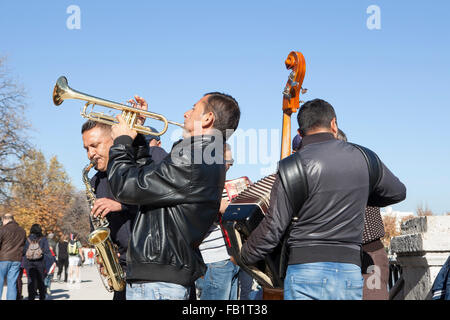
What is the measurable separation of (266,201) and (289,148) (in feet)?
3.75

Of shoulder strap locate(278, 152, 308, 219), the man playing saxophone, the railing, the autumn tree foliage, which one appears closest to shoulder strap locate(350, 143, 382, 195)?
shoulder strap locate(278, 152, 308, 219)

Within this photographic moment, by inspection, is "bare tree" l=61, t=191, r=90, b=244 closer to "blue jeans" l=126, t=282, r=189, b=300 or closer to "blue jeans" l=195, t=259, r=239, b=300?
"blue jeans" l=195, t=259, r=239, b=300

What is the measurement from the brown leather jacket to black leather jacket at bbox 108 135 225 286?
8999 mm

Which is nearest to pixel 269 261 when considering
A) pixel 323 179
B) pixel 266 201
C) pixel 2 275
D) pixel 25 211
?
pixel 266 201

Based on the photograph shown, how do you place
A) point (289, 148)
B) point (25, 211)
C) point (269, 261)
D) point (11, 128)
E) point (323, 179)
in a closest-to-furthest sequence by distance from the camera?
point (323, 179)
point (269, 261)
point (289, 148)
point (11, 128)
point (25, 211)

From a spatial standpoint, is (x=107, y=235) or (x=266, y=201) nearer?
(x=266, y=201)

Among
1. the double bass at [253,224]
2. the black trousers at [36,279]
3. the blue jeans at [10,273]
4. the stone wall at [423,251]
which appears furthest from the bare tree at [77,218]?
the double bass at [253,224]

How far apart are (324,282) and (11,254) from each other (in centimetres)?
959

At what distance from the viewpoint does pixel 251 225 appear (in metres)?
3.65

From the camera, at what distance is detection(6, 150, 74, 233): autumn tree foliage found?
5234 cm

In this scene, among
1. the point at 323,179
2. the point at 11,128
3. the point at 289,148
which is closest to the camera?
the point at 323,179

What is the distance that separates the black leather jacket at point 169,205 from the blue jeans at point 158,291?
3 centimetres

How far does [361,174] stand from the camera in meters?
3.49
